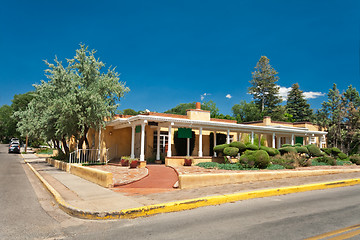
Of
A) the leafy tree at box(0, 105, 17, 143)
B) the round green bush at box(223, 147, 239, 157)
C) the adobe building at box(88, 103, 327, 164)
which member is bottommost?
the round green bush at box(223, 147, 239, 157)

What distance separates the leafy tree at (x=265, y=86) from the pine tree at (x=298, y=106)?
3.27m

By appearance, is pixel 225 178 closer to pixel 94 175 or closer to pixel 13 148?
pixel 94 175

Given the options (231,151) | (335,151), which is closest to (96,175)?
(231,151)

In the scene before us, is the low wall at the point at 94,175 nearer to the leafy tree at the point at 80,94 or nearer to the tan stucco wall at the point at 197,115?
the leafy tree at the point at 80,94

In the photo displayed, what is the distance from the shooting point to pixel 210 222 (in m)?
6.01

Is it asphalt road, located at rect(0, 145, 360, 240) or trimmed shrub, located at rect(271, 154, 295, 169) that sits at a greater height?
trimmed shrub, located at rect(271, 154, 295, 169)

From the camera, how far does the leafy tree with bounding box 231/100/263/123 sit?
56.0 meters

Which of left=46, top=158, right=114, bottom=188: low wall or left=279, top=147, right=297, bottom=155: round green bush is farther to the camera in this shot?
left=279, top=147, right=297, bottom=155: round green bush

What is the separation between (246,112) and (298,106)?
10.8 m

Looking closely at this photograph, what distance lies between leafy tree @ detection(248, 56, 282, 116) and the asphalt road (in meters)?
49.6

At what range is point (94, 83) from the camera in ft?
Answer: 61.7

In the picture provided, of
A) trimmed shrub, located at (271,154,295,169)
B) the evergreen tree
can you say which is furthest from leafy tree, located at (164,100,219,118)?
trimmed shrub, located at (271,154,295,169)

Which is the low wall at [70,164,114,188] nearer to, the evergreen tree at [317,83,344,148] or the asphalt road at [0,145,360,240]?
the asphalt road at [0,145,360,240]

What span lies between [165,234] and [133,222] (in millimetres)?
1285
